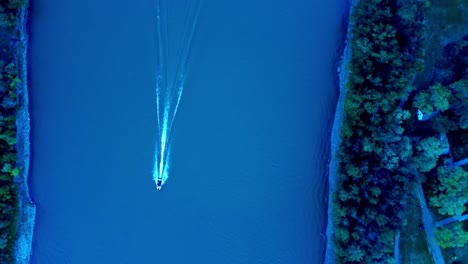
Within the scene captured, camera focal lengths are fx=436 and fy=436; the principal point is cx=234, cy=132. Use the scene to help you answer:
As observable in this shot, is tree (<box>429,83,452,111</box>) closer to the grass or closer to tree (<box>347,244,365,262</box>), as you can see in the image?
the grass

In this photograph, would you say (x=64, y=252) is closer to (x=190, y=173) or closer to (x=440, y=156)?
(x=190, y=173)

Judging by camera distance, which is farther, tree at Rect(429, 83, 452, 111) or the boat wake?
the boat wake

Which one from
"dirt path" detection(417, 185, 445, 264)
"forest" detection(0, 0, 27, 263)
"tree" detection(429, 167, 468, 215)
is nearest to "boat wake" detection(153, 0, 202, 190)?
"forest" detection(0, 0, 27, 263)

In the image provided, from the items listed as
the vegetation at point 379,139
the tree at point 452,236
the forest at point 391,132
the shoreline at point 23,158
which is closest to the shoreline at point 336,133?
the forest at point 391,132

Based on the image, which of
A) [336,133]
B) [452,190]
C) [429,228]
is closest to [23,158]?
[336,133]

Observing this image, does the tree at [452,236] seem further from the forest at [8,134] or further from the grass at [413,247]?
the forest at [8,134]

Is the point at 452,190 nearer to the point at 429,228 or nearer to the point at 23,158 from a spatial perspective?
the point at 429,228
